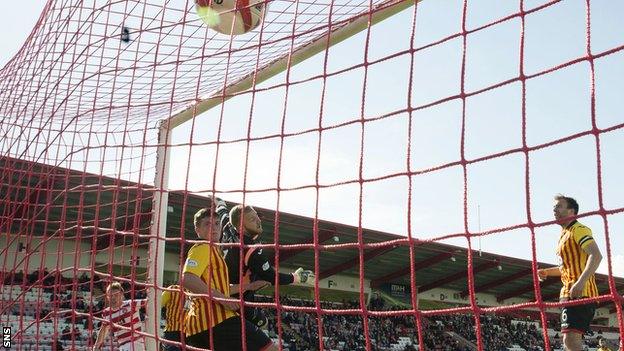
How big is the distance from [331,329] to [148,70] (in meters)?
21.6

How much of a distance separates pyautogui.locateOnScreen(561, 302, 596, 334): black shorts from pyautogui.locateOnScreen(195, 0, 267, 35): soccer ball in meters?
2.83

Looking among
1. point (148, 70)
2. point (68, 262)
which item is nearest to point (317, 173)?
point (148, 70)

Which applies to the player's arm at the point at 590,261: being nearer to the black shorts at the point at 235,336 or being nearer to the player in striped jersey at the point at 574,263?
the player in striped jersey at the point at 574,263

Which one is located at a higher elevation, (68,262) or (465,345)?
(68,262)

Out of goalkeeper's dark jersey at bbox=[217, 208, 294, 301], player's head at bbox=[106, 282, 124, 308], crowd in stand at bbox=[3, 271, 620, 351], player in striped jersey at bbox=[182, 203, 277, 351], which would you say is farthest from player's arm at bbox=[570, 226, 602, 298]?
crowd in stand at bbox=[3, 271, 620, 351]

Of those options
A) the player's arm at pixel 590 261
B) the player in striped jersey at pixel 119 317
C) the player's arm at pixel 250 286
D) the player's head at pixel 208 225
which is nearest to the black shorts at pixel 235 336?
the player's arm at pixel 250 286

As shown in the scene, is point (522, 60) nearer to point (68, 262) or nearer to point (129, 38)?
point (129, 38)

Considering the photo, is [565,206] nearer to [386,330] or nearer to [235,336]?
[235,336]

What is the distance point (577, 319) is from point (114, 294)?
380 centimetres

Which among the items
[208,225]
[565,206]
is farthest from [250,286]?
[565,206]

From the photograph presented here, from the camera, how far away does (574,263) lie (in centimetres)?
416

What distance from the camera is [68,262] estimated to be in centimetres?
1798

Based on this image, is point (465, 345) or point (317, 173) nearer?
point (317, 173)

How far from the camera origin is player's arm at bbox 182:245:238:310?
3.71 meters
